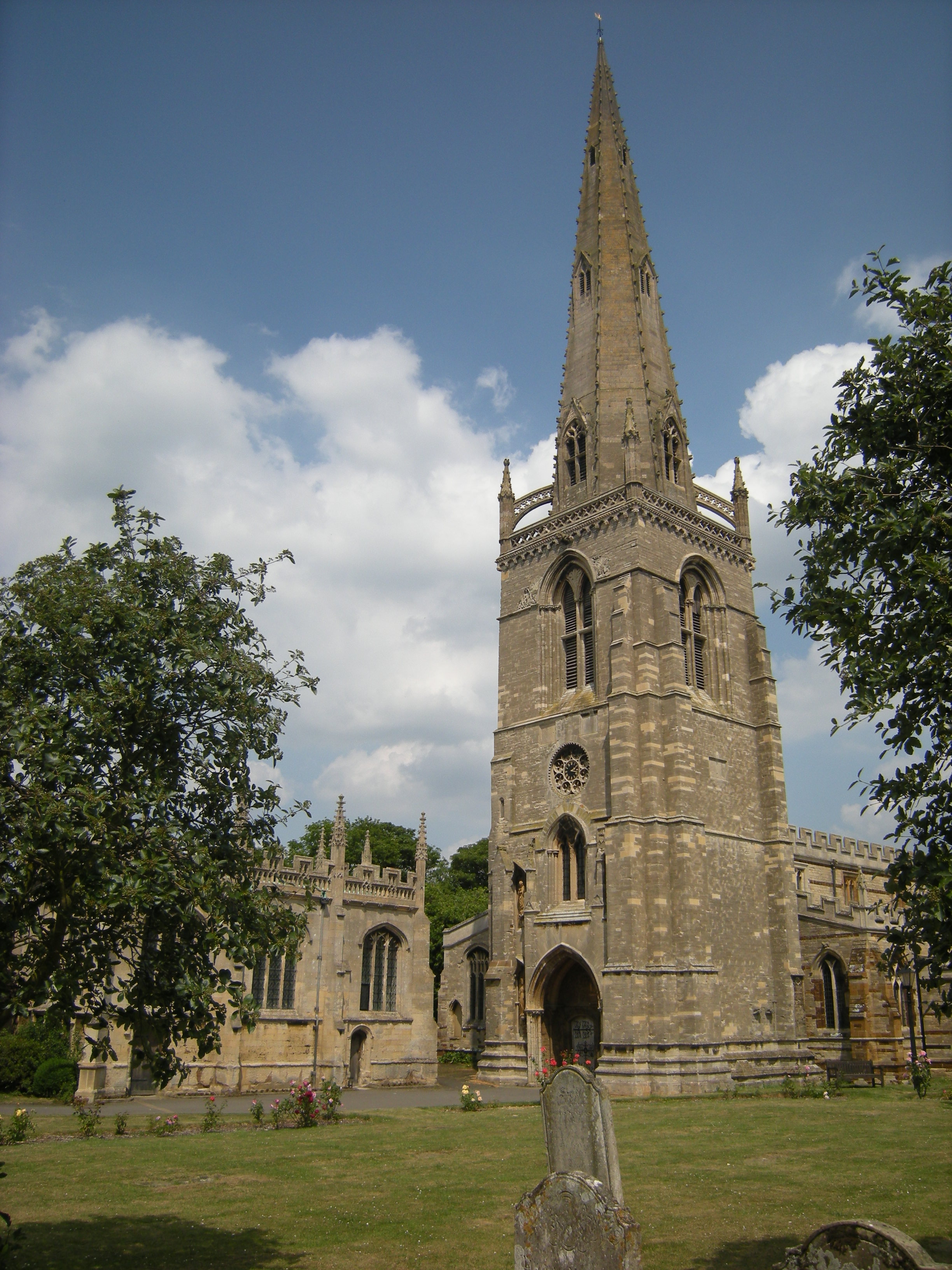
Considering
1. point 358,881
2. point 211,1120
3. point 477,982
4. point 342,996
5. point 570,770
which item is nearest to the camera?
point 211,1120

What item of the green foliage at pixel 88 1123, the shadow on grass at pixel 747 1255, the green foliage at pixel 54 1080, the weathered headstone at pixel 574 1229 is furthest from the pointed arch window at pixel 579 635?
the weathered headstone at pixel 574 1229

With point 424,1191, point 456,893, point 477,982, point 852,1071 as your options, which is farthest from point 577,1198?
point 456,893

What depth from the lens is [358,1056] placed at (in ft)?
116

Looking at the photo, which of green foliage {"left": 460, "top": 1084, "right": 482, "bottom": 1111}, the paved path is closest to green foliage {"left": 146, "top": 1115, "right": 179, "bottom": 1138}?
the paved path

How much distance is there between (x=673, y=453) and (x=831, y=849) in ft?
73.3

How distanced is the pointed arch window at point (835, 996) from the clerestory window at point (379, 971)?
16.3 meters

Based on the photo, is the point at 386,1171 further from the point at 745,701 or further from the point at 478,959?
the point at 478,959

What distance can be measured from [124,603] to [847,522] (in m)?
6.86

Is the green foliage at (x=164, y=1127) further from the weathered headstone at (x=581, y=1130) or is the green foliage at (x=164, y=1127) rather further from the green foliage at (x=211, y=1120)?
the weathered headstone at (x=581, y=1130)

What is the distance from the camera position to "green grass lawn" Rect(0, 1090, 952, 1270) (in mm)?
10383

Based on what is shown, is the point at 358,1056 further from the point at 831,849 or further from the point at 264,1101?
the point at 831,849

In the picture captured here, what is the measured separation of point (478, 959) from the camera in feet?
150

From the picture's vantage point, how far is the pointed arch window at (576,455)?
3950cm

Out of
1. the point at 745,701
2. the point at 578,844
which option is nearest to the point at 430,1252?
the point at 578,844
